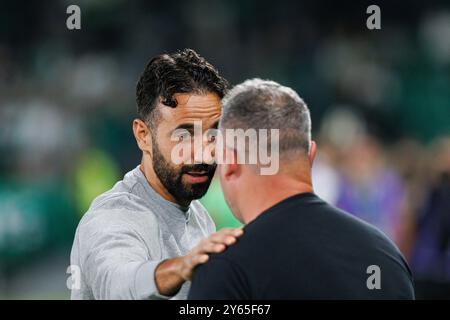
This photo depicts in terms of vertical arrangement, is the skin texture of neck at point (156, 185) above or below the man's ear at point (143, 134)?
below

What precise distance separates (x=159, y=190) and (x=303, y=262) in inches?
38.9

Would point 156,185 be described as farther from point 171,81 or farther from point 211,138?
point 171,81

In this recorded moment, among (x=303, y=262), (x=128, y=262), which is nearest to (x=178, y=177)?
(x=128, y=262)

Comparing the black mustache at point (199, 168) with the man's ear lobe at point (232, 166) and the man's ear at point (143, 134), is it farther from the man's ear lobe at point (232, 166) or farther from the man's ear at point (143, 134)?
the man's ear lobe at point (232, 166)

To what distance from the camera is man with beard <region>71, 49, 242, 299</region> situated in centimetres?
265

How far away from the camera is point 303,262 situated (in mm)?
2139

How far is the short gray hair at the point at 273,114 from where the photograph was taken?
2.31 m

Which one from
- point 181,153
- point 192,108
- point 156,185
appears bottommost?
point 156,185

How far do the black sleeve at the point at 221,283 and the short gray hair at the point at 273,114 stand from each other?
1.28ft

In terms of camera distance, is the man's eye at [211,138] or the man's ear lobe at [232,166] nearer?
the man's ear lobe at [232,166]

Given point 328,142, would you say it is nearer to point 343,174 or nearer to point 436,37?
point 343,174

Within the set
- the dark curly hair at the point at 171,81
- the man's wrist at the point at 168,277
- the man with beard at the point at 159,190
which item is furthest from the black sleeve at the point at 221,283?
the dark curly hair at the point at 171,81

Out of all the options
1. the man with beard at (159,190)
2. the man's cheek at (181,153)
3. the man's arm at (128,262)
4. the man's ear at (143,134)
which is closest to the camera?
the man's arm at (128,262)

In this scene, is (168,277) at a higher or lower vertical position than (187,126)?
lower
